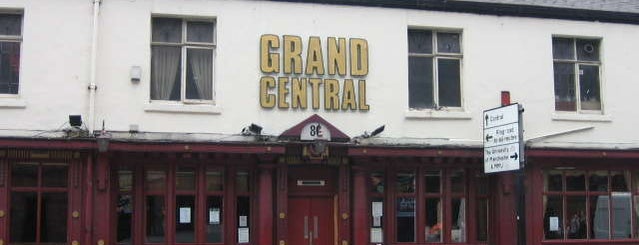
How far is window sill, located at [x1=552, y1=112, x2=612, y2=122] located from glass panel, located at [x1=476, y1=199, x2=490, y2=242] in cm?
233

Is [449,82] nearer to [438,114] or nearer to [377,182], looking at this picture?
[438,114]

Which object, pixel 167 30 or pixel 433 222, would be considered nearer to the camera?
pixel 167 30

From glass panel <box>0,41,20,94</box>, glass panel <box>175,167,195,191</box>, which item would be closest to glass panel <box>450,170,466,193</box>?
glass panel <box>175,167,195,191</box>

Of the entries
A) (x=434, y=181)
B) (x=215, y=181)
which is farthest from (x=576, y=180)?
(x=215, y=181)

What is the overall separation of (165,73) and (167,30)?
33.2 inches

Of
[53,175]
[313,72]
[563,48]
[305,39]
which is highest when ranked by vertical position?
[563,48]

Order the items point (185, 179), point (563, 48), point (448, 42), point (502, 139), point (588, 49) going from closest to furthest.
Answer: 1. point (502, 139)
2. point (185, 179)
3. point (448, 42)
4. point (563, 48)
5. point (588, 49)

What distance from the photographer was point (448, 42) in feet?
57.0

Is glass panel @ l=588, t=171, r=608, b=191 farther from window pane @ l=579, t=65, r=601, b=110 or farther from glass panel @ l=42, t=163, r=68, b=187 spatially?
Result: glass panel @ l=42, t=163, r=68, b=187

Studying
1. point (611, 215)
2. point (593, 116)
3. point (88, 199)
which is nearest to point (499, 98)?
point (593, 116)

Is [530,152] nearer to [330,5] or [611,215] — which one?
[611,215]

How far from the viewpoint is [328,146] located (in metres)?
15.7

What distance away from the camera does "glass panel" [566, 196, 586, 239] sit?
17.5 metres

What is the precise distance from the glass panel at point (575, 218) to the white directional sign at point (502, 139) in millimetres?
3054
